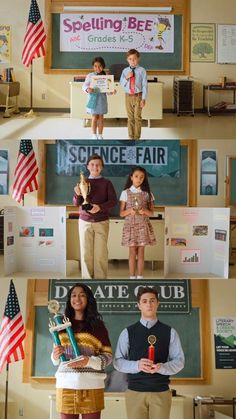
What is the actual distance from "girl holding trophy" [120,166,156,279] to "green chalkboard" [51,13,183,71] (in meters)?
4.36

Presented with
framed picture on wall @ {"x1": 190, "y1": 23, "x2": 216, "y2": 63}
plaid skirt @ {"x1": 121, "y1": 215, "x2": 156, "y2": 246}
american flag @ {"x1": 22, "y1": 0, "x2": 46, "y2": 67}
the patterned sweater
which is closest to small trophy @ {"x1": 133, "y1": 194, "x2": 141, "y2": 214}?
plaid skirt @ {"x1": 121, "y1": 215, "x2": 156, "y2": 246}

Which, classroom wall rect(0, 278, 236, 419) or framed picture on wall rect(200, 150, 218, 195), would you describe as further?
framed picture on wall rect(200, 150, 218, 195)

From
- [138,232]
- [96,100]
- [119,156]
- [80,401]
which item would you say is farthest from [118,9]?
[80,401]

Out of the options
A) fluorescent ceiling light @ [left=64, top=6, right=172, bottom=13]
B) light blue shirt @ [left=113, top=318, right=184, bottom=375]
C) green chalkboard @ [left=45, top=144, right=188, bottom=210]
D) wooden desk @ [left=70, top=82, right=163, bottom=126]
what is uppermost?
fluorescent ceiling light @ [left=64, top=6, right=172, bottom=13]

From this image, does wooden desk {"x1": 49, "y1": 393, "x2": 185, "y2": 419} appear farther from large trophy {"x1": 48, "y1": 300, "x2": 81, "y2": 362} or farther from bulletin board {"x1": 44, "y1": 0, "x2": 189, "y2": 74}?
bulletin board {"x1": 44, "y1": 0, "x2": 189, "y2": 74}

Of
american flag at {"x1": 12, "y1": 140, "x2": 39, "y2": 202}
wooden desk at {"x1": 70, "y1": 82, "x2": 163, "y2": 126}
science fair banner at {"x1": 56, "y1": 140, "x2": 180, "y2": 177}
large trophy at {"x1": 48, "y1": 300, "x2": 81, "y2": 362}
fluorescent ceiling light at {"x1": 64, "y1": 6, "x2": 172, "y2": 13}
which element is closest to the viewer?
large trophy at {"x1": 48, "y1": 300, "x2": 81, "y2": 362}

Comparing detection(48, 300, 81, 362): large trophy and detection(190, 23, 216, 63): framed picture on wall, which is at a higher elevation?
detection(190, 23, 216, 63): framed picture on wall

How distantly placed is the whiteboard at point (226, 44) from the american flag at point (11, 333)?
4.80 m

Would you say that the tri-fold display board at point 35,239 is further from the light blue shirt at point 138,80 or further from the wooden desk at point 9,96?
the wooden desk at point 9,96

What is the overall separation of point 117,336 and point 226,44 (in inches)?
175

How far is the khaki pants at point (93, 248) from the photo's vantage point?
20.9 feet

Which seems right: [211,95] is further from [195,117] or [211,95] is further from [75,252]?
[75,252]

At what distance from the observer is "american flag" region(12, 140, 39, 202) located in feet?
26.7

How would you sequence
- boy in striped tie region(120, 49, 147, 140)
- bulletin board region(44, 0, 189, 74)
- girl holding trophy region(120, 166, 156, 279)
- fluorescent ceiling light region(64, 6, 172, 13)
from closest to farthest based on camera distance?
1. girl holding trophy region(120, 166, 156, 279)
2. boy in striped tie region(120, 49, 147, 140)
3. fluorescent ceiling light region(64, 6, 172, 13)
4. bulletin board region(44, 0, 189, 74)
